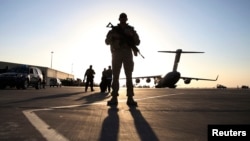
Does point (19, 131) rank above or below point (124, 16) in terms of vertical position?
below

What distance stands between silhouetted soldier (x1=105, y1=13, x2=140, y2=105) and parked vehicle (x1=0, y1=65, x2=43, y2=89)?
17.8m

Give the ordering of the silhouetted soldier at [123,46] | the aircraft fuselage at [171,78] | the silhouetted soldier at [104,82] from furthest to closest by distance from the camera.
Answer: the aircraft fuselage at [171,78]
the silhouetted soldier at [104,82]
the silhouetted soldier at [123,46]

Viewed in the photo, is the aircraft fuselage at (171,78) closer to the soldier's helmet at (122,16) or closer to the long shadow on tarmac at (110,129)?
the soldier's helmet at (122,16)

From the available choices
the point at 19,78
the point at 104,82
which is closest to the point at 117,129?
the point at 104,82

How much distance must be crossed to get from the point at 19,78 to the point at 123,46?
18169 mm

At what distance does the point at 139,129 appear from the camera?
190 inches

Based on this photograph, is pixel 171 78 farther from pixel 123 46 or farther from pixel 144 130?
pixel 144 130

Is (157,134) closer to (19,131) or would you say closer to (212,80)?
(19,131)

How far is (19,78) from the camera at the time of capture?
2611cm

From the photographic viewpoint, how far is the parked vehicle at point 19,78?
25.8 metres

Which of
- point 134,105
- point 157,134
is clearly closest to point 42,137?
point 157,134

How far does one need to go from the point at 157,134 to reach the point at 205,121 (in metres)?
1.60

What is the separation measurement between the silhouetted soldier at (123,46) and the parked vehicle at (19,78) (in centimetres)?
1776

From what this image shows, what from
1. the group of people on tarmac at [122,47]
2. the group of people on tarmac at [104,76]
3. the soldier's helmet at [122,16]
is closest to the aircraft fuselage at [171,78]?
the group of people on tarmac at [104,76]
